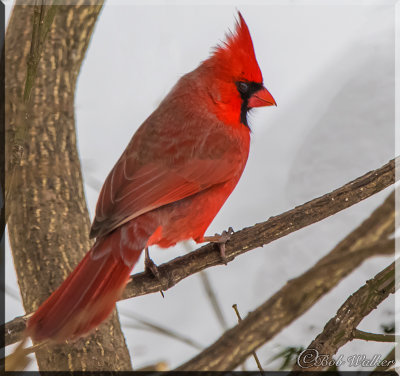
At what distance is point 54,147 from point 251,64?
0.83m

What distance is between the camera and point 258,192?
3125 millimetres

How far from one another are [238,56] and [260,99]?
161mm

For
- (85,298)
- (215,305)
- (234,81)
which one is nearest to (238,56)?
(234,81)

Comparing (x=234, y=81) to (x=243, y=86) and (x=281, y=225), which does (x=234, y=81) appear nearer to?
(x=243, y=86)

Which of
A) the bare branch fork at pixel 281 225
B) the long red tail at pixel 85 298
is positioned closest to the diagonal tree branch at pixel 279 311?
the long red tail at pixel 85 298

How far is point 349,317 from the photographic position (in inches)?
53.8

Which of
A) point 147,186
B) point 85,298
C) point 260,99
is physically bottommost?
point 85,298

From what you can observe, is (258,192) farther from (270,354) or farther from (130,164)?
(130,164)

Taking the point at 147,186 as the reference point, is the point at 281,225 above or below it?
below

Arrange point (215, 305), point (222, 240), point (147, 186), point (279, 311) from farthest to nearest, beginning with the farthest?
point (215, 305), point (222, 240), point (147, 186), point (279, 311)

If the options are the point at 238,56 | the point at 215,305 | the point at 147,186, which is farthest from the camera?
the point at 215,305

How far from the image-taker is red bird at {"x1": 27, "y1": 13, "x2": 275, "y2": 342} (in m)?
1.38

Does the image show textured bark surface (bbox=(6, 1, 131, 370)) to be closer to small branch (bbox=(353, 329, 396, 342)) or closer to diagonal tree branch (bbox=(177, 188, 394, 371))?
small branch (bbox=(353, 329, 396, 342))

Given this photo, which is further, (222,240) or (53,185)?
(53,185)
